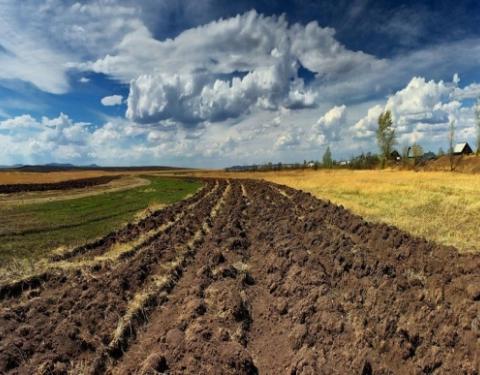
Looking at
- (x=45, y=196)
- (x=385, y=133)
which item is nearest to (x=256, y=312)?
(x=45, y=196)

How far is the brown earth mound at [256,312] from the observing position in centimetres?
632

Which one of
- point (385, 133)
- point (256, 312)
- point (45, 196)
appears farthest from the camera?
point (385, 133)

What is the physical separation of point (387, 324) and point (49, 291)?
802cm

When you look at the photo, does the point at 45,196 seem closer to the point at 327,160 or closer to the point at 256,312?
the point at 256,312

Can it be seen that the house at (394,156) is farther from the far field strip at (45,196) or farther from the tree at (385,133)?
the far field strip at (45,196)

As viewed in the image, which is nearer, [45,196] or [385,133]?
[45,196]

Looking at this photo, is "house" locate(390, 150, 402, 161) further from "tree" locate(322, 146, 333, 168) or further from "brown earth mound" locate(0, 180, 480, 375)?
"brown earth mound" locate(0, 180, 480, 375)

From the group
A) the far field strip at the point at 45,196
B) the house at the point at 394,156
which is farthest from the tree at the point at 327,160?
the far field strip at the point at 45,196

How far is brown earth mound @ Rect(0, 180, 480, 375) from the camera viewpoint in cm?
632

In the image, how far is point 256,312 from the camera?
8984 mm

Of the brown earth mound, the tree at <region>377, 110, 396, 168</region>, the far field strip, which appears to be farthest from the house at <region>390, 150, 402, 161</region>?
the brown earth mound

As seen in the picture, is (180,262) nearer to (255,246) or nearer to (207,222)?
(255,246)

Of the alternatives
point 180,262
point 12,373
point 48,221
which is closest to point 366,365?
point 12,373

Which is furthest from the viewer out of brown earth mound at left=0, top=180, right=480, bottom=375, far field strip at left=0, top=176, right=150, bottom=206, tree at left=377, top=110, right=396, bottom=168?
tree at left=377, top=110, right=396, bottom=168
